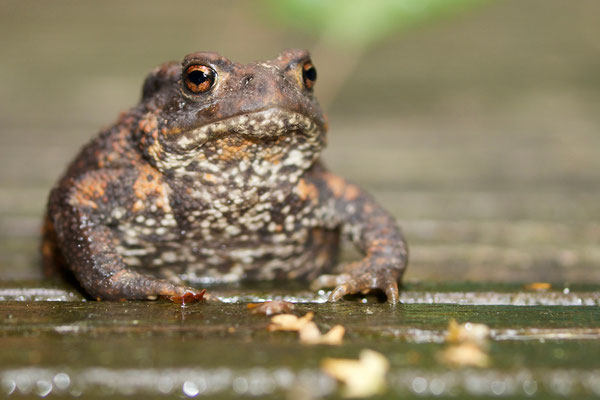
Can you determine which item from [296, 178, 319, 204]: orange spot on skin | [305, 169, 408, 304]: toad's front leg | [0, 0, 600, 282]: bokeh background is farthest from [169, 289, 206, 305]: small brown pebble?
[0, 0, 600, 282]: bokeh background

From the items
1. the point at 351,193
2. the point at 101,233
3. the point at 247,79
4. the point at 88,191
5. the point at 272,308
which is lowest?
the point at 272,308

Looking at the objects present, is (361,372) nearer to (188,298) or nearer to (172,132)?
(188,298)

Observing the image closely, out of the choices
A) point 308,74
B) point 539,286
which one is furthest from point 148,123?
point 539,286

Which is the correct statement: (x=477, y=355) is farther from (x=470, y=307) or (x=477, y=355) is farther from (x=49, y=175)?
(x=49, y=175)

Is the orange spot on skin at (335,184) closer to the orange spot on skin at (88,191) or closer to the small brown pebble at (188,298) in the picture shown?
the small brown pebble at (188,298)

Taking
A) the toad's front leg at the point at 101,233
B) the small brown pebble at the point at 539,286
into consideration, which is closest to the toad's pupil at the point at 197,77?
the toad's front leg at the point at 101,233

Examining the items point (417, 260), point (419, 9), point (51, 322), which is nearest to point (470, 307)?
point (417, 260)

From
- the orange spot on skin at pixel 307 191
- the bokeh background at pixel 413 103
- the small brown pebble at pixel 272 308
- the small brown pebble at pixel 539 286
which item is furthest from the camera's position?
the bokeh background at pixel 413 103
